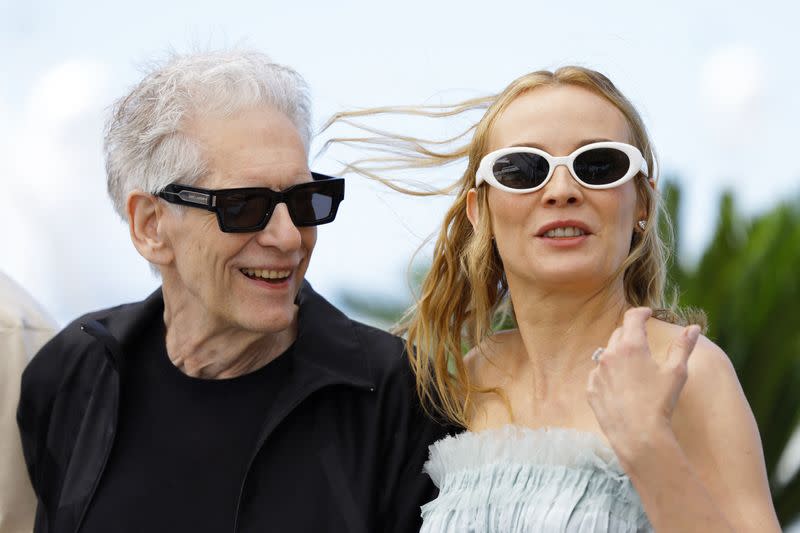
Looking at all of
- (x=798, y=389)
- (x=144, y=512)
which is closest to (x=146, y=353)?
(x=144, y=512)

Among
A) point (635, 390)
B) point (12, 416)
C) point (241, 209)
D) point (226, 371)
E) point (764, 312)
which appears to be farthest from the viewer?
point (764, 312)

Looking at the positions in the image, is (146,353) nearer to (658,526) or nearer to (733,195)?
(658,526)

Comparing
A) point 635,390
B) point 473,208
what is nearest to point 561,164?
point 473,208

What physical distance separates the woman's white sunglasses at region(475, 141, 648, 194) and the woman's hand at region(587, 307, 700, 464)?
1.77ft

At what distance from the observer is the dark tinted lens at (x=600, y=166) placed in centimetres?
310

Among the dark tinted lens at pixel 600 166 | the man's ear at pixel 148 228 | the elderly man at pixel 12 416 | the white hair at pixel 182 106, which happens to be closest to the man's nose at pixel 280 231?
the white hair at pixel 182 106

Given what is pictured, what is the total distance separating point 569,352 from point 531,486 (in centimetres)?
44

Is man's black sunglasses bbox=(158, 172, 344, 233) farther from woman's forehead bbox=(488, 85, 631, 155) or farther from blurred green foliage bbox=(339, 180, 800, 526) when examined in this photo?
blurred green foliage bbox=(339, 180, 800, 526)

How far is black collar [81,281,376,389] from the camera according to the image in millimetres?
3475

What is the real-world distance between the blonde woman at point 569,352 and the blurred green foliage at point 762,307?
5540 millimetres

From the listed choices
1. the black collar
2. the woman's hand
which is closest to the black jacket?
the black collar

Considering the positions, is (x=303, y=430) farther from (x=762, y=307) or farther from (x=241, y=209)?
(x=762, y=307)

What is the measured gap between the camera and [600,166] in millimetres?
3113

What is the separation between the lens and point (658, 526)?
267 centimetres
